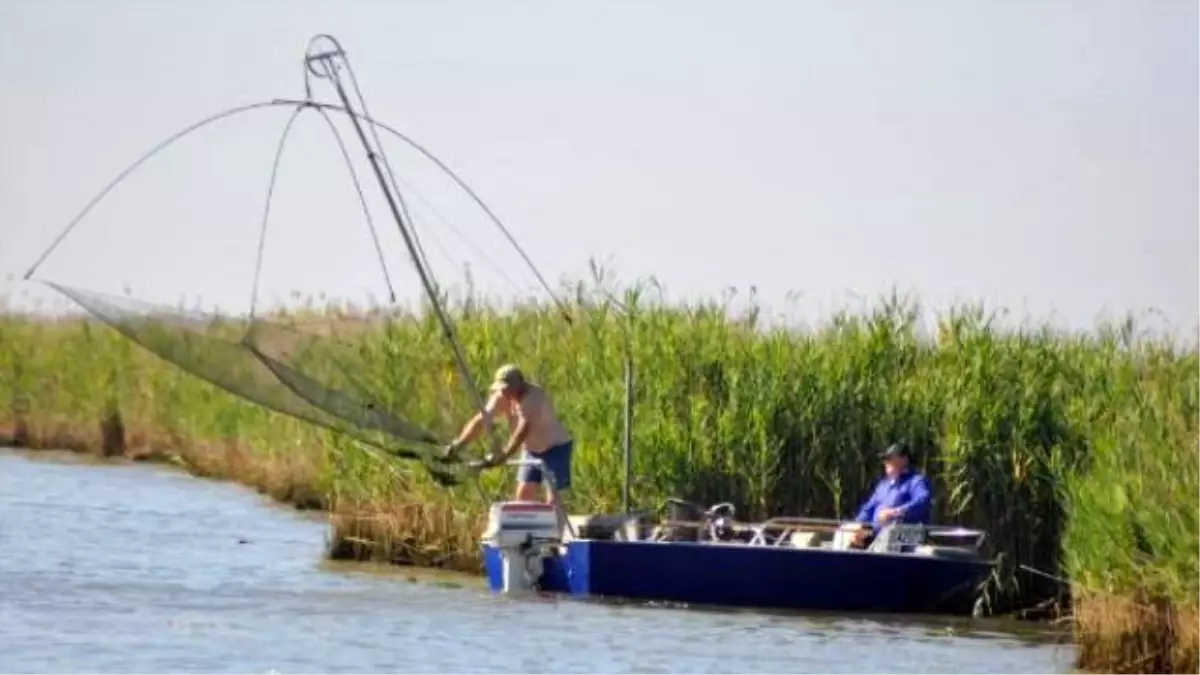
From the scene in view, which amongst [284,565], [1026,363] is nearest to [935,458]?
[1026,363]

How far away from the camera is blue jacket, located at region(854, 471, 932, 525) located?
20625 millimetres

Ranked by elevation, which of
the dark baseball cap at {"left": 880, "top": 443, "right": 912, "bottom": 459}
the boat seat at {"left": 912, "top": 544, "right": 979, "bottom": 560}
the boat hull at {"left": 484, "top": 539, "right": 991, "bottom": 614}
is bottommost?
the boat hull at {"left": 484, "top": 539, "right": 991, "bottom": 614}

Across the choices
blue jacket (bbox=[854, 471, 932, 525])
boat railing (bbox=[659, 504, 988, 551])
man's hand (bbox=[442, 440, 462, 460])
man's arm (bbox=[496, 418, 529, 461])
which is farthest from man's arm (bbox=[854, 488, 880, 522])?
man's hand (bbox=[442, 440, 462, 460])

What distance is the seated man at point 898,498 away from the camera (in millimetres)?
20641

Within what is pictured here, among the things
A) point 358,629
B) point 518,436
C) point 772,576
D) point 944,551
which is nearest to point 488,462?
point 518,436

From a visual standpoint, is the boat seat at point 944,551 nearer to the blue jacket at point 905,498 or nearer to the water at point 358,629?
the blue jacket at point 905,498

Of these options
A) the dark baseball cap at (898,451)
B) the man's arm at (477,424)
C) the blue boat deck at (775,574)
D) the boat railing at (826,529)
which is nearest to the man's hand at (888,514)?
the boat railing at (826,529)

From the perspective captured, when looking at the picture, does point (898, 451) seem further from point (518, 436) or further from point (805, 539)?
point (518, 436)

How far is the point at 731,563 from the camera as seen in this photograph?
20.7m

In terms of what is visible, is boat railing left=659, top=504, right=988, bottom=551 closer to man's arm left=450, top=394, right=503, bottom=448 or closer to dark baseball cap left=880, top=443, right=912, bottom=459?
dark baseball cap left=880, top=443, right=912, bottom=459

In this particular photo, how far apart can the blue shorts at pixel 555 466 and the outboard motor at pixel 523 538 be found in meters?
0.30

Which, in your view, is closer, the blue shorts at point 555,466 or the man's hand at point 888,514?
the man's hand at point 888,514

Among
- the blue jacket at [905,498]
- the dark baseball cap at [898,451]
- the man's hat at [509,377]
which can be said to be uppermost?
the man's hat at [509,377]

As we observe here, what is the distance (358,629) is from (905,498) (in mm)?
4054
